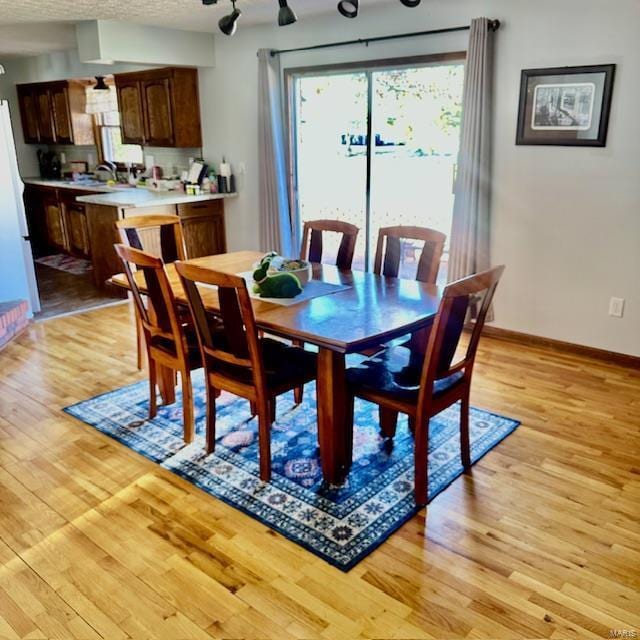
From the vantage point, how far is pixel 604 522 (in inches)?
92.7

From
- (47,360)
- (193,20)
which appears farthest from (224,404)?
(193,20)

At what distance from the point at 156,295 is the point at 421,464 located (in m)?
1.44

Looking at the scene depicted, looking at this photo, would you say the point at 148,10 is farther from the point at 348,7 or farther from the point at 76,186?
the point at 76,186

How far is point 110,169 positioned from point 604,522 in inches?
267

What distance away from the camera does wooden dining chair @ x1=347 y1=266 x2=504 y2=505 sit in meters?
2.24

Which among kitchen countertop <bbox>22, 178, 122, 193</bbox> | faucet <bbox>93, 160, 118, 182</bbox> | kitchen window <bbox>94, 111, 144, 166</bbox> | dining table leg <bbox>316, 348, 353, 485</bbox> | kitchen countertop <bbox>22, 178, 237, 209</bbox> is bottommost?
dining table leg <bbox>316, 348, 353, 485</bbox>

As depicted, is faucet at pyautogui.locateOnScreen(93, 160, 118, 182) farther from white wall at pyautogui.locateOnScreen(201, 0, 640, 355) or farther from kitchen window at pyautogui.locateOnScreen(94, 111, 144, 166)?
white wall at pyautogui.locateOnScreen(201, 0, 640, 355)

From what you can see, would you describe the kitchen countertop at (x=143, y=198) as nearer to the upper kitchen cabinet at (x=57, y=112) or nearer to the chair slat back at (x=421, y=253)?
the upper kitchen cabinet at (x=57, y=112)

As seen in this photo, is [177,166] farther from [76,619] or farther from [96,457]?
[76,619]

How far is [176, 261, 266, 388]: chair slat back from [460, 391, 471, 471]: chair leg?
0.90m

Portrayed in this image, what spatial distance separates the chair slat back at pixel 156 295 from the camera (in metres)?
2.69

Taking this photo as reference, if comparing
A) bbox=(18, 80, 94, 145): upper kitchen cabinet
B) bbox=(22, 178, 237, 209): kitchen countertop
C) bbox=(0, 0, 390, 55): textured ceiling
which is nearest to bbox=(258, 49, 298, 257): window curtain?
bbox=(0, 0, 390, 55): textured ceiling

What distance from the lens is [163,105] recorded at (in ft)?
19.7

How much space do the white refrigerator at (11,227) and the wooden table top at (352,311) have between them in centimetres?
205
